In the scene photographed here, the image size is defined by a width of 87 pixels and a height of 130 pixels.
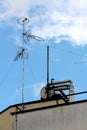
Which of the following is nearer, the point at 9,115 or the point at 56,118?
the point at 56,118

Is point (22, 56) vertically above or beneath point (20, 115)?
above

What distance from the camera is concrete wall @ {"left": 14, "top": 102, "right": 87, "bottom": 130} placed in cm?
3234

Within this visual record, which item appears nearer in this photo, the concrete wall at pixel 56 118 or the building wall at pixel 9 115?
the concrete wall at pixel 56 118

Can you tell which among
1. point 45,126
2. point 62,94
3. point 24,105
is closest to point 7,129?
point 24,105

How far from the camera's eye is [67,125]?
32.6m

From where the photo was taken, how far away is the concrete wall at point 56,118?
1273 inches

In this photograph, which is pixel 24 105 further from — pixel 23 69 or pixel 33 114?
pixel 33 114

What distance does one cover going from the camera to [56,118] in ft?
109

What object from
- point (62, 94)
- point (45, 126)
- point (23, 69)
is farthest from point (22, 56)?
point (45, 126)

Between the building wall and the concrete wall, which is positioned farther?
the building wall

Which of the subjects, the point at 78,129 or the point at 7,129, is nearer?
the point at 78,129

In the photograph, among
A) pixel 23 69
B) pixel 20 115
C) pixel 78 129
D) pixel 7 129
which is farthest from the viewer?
pixel 7 129

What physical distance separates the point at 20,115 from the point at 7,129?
6608mm

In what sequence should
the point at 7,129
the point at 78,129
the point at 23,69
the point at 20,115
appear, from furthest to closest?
the point at 7,129 < the point at 23,69 < the point at 20,115 < the point at 78,129
